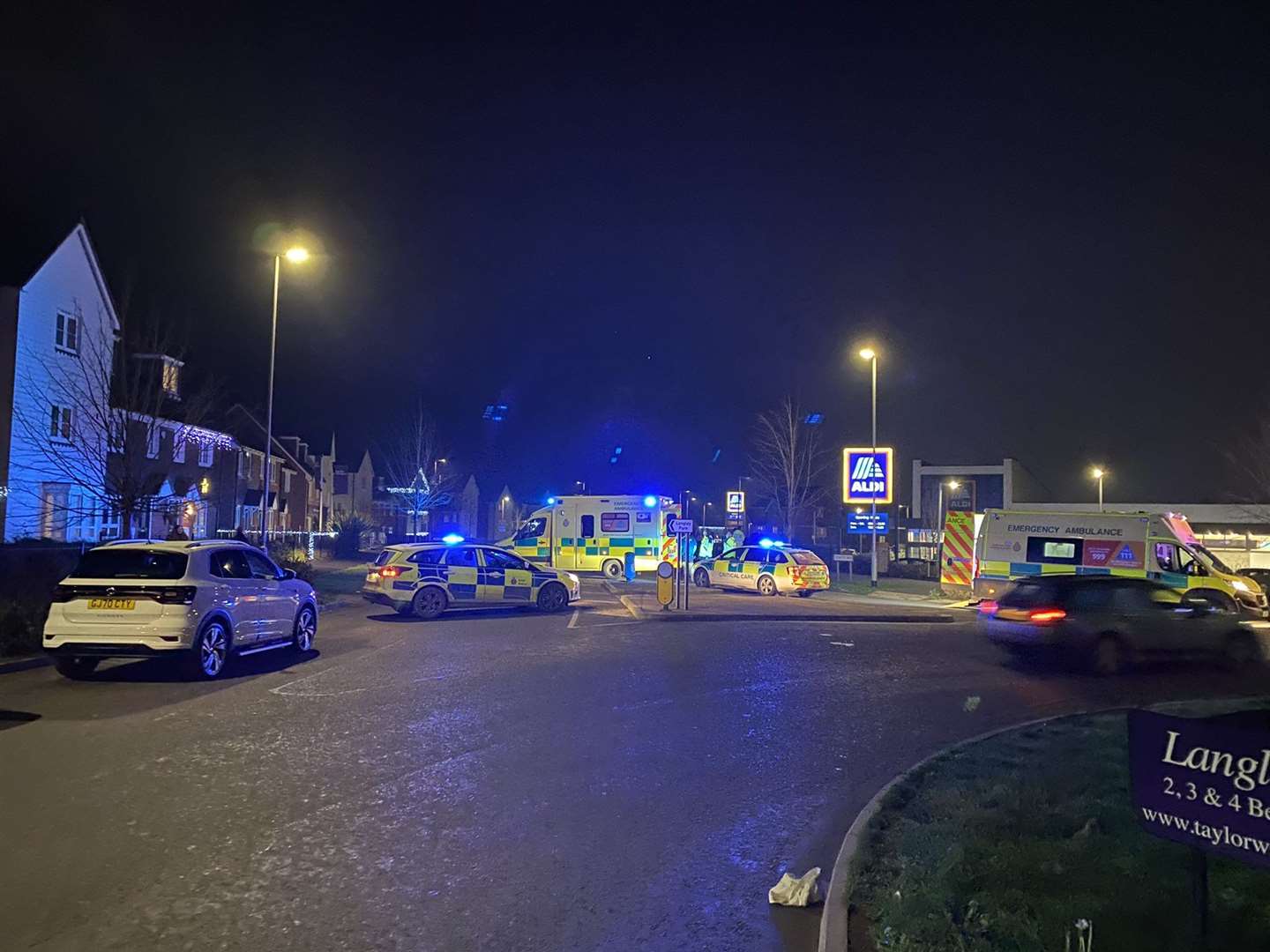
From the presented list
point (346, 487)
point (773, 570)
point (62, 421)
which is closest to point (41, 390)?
point (62, 421)

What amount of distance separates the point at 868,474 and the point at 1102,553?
11630 millimetres

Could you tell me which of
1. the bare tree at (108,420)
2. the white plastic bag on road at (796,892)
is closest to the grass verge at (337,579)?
the bare tree at (108,420)

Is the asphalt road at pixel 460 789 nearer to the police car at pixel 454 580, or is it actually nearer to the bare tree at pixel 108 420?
the police car at pixel 454 580

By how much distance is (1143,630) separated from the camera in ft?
41.3

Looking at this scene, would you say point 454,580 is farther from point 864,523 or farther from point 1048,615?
point 864,523

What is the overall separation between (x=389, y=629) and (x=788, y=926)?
43.0 ft

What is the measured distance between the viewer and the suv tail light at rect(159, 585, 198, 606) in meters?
10.4

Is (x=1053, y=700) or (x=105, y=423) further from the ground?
(x=105, y=423)

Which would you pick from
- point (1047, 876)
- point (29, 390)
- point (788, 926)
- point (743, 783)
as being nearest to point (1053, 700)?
point (743, 783)

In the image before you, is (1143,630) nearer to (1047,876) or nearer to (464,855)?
(1047,876)

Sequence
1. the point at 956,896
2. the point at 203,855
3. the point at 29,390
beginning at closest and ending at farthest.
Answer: the point at 956,896 < the point at 203,855 < the point at 29,390

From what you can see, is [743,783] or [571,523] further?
[571,523]

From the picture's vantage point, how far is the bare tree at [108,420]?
18094 mm

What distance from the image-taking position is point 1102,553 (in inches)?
790
